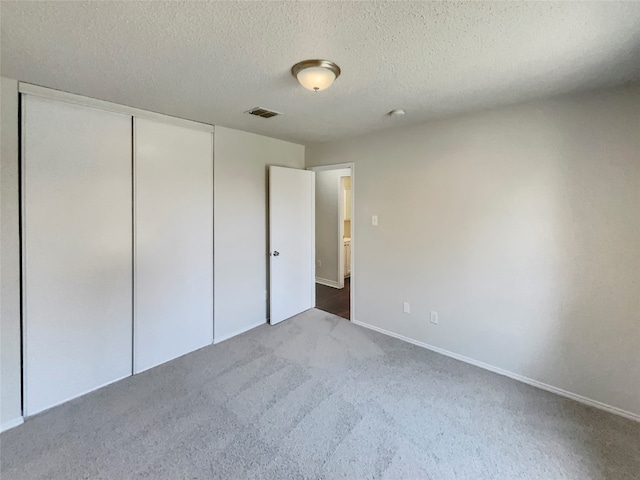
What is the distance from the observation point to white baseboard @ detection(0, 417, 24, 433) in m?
1.98

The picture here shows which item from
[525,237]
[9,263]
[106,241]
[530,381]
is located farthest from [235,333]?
[525,237]

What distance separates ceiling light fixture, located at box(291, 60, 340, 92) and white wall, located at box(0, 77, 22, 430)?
194 centimetres

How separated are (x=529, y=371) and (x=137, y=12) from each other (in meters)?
3.60

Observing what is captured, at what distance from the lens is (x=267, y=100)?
2375 millimetres

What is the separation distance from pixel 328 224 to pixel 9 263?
4329mm

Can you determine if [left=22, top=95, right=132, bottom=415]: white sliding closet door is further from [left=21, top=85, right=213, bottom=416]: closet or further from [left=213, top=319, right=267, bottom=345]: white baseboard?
[left=213, top=319, right=267, bottom=345]: white baseboard

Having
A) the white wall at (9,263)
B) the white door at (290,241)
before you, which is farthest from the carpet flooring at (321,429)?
the white door at (290,241)

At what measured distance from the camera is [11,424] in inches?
79.1

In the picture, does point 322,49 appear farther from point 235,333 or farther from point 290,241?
point 235,333

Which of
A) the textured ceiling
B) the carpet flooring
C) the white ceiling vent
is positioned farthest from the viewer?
the white ceiling vent

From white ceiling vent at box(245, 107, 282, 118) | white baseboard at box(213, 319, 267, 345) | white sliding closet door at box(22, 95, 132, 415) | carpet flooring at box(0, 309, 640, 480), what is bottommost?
carpet flooring at box(0, 309, 640, 480)

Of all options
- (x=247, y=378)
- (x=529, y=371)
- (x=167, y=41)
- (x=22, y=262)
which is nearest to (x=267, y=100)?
(x=167, y=41)

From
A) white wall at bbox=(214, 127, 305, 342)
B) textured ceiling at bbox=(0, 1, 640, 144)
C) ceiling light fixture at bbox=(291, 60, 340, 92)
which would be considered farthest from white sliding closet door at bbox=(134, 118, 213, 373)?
ceiling light fixture at bbox=(291, 60, 340, 92)

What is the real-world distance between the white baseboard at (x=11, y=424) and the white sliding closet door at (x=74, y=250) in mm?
66
